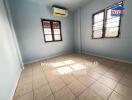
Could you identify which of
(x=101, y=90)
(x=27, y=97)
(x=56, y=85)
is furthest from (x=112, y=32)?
(x=27, y=97)

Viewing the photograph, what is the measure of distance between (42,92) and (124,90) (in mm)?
1663

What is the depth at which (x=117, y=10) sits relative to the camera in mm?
2396

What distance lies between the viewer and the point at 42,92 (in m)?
1.39

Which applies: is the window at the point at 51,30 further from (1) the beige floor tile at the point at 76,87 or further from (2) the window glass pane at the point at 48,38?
(1) the beige floor tile at the point at 76,87

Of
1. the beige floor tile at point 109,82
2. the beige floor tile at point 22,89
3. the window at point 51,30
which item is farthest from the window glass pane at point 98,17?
the beige floor tile at point 22,89

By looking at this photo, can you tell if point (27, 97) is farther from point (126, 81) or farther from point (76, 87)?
point (126, 81)

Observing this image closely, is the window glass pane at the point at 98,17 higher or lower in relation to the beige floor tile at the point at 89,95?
higher

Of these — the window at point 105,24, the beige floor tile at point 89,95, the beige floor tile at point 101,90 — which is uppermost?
the window at point 105,24

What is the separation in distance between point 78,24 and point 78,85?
141 inches

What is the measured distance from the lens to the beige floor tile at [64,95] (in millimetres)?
1218

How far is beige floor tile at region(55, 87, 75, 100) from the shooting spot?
1.22 meters

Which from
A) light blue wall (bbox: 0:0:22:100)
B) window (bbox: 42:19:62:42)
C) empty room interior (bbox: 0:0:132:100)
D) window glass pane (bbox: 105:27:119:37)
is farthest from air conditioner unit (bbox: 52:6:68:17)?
window glass pane (bbox: 105:27:119:37)

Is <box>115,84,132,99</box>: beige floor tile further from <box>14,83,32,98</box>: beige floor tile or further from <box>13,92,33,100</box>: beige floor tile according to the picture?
<box>14,83,32,98</box>: beige floor tile

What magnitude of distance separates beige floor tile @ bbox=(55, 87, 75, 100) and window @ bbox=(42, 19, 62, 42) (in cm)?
276
